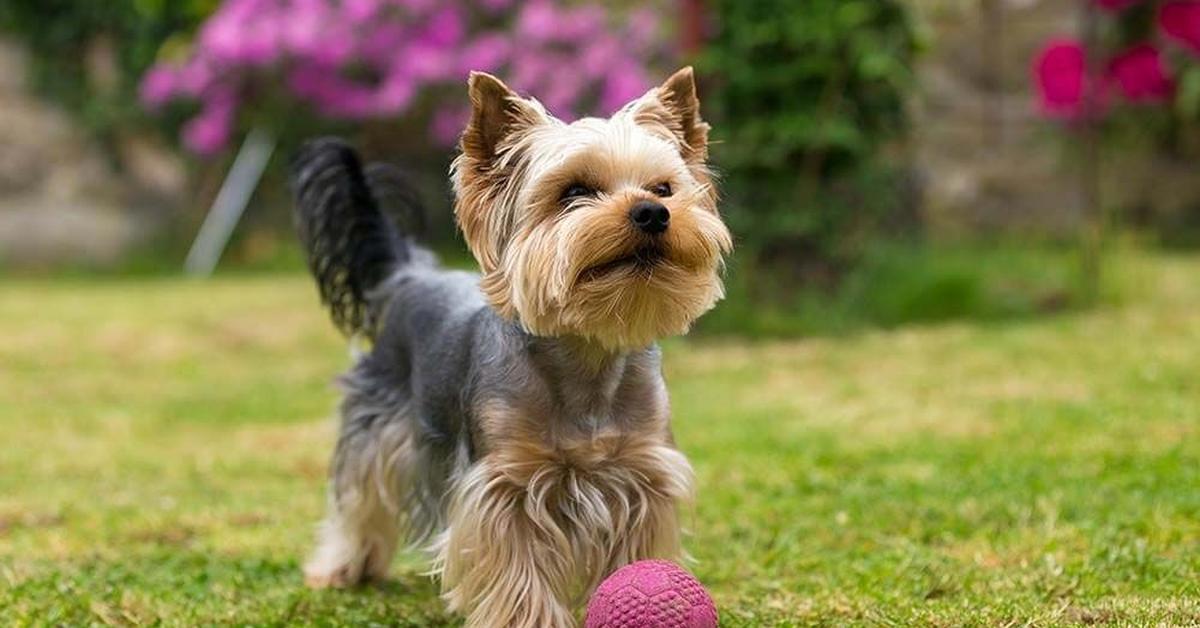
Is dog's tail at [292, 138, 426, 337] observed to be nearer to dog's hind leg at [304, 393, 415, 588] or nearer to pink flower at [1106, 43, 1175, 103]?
dog's hind leg at [304, 393, 415, 588]

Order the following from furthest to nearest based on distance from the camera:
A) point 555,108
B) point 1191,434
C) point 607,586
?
point 555,108 < point 1191,434 < point 607,586

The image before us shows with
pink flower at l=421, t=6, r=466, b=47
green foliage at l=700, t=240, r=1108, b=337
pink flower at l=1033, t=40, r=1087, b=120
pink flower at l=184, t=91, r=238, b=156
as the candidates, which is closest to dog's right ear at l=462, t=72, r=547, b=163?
green foliage at l=700, t=240, r=1108, b=337

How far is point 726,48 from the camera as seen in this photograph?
35.1ft

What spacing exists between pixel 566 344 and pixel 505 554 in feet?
1.81

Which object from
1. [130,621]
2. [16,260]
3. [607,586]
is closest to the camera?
[607,586]

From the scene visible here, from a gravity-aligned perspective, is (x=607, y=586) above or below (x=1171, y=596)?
above

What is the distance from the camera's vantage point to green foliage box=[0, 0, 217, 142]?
56.6 feet

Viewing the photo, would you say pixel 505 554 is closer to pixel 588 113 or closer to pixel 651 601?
pixel 651 601

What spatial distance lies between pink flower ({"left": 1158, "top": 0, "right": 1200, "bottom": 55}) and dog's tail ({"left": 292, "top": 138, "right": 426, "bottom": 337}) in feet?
37.3

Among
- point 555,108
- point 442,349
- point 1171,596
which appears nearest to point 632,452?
point 442,349

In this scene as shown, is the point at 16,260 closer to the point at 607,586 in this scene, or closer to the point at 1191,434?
the point at 1191,434

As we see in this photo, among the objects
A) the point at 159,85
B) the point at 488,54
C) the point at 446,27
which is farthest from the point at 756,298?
the point at 159,85

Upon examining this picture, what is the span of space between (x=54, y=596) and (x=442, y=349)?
1.36 meters

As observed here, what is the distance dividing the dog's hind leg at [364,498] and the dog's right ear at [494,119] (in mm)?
1107
